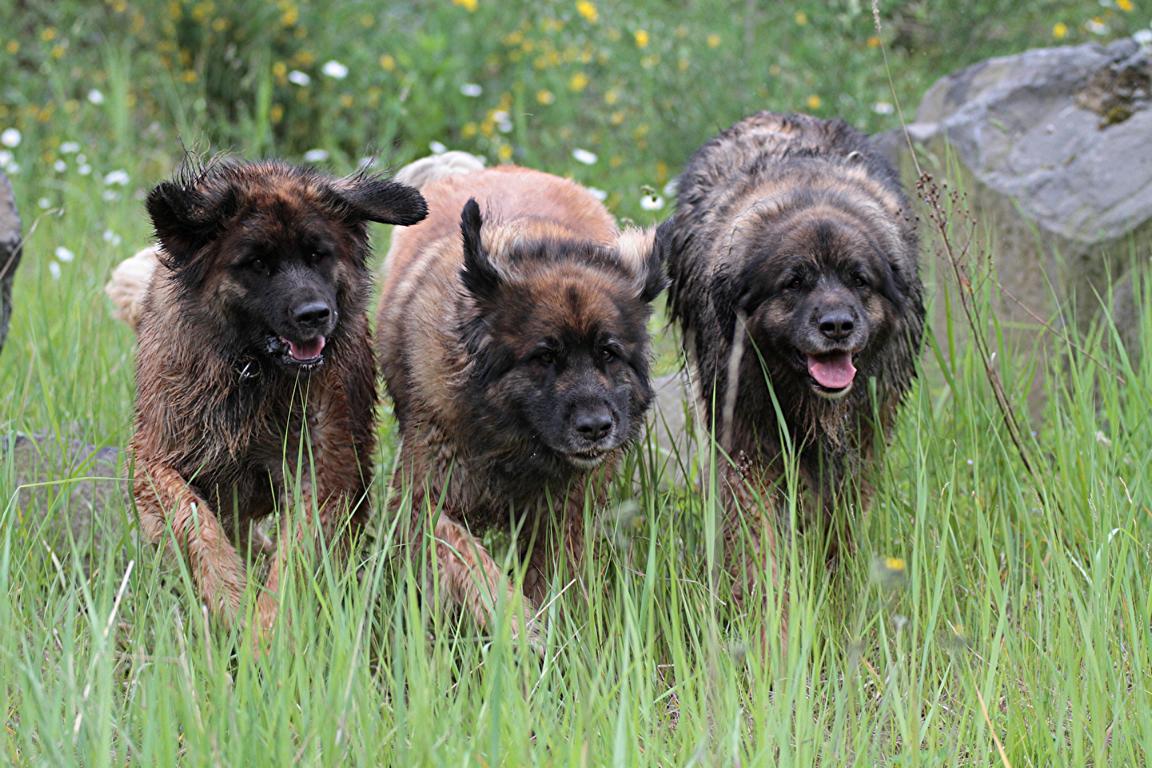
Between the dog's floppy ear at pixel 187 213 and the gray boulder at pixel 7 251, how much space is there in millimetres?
1564

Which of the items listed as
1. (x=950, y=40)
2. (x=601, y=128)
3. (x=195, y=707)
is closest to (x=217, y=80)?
(x=601, y=128)

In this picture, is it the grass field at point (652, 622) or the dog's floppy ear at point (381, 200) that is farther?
the dog's floppy ear at point (381, 200)

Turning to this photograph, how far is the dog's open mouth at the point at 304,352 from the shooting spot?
4148 millimetres

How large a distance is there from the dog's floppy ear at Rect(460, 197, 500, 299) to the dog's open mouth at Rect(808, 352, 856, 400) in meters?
1.03

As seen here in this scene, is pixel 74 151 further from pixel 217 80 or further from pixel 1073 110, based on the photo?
pixel 1073 110

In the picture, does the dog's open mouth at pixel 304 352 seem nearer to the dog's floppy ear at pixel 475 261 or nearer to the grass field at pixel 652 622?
the dog's floppy ear at pixel 475 261

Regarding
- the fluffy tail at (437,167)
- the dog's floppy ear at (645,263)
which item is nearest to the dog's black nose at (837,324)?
the dog's floppy ear at (645,263)

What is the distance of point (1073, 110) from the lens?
273 inches

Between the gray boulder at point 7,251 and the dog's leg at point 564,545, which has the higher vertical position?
the gray boulder at point 7,251

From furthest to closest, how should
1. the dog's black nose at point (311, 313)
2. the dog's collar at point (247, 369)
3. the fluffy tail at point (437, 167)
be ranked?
the fluffy tail at point (437, 167), the dog's collar at point (247, 369), the dog's black nose at point (311, 313)

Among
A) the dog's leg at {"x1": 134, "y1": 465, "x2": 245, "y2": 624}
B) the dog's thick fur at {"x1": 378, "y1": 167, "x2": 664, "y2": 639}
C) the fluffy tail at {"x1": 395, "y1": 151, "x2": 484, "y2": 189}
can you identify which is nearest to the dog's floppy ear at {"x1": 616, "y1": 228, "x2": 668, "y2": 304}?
A: the dog's thick fur at {"x1": 378, "y1": 167, "x2": 664, "y2": 639}

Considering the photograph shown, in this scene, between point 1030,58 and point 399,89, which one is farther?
point 399,89

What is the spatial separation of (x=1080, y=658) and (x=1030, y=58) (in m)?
4.46

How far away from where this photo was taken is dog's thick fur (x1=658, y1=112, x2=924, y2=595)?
4500mm
